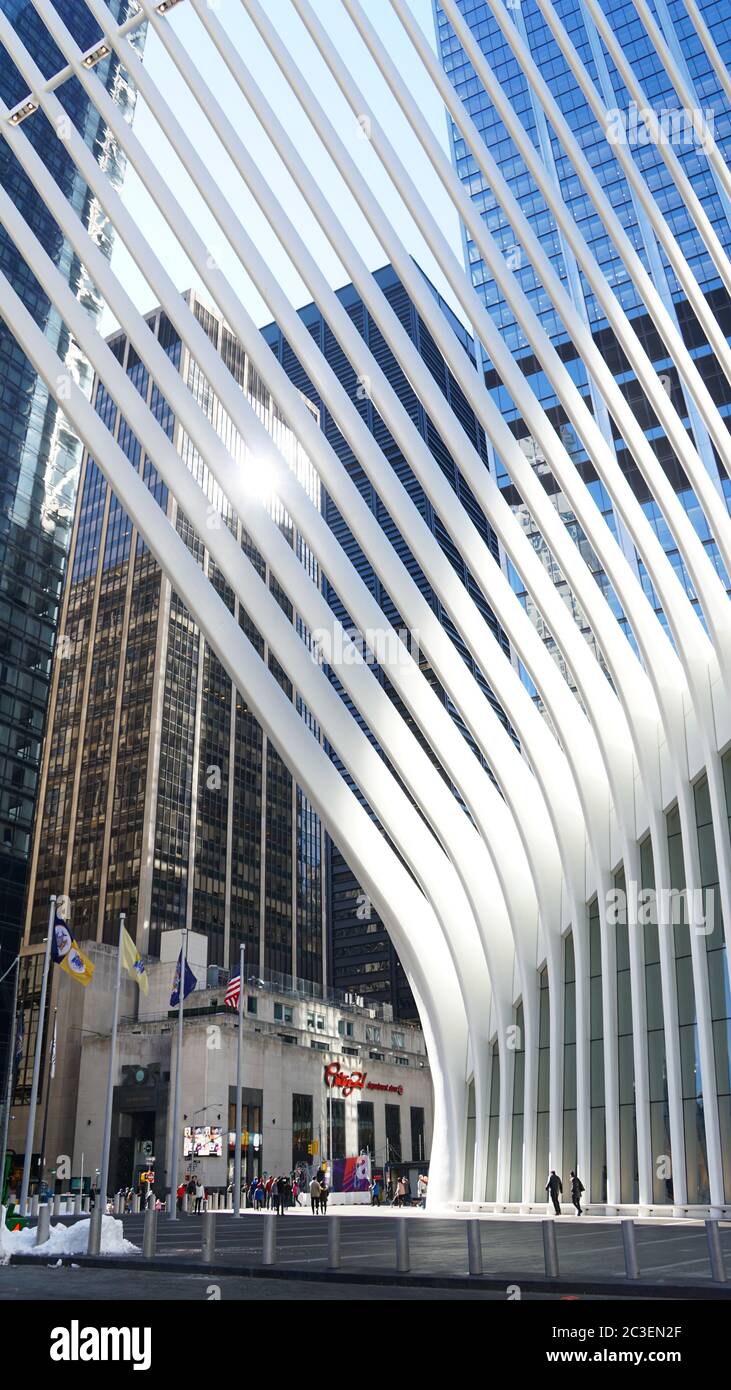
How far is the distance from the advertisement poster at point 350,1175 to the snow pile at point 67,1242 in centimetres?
Answer: 2585

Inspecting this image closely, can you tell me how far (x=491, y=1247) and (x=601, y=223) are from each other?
62.1 meters

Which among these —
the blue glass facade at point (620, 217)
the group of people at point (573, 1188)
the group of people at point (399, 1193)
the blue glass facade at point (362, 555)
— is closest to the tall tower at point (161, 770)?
the blue glass facade at point (362, 555)

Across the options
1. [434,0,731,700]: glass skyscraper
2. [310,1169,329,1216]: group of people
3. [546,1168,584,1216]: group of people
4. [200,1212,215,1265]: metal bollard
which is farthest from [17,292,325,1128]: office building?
[200,1212,215,1265]: metal bollard

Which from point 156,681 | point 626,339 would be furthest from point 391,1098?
point 626,339

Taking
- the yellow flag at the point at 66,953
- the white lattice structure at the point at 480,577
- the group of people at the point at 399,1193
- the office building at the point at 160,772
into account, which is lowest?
the group of people at the point at 399,1193

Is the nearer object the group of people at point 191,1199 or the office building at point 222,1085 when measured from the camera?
the group of people at point 191,1199

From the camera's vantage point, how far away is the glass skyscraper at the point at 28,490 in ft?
192

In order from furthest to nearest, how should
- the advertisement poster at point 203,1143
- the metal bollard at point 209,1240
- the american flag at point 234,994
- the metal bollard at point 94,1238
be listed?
the advertisement poster at point 203,1143, the american flag at point 234,994, the metal bollard at point 94,1238, the metal bollard at point 209,1240

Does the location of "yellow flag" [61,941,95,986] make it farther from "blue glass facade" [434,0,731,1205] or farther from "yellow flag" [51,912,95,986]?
"blue glass facade" [434,0,731,1205]

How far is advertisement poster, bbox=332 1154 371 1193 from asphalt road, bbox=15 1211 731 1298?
708 inches

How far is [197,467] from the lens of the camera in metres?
109

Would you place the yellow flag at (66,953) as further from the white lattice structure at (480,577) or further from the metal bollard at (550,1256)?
the metal bollard at (550,1256)

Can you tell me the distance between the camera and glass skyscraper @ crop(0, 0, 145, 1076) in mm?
58469

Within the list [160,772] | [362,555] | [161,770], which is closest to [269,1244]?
[160,772]
